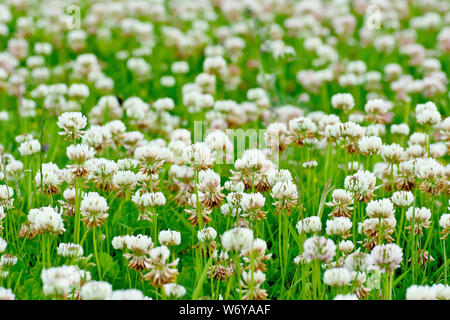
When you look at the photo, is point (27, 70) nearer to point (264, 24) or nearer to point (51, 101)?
point (51, 101)

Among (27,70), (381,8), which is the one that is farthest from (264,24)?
(27,70)

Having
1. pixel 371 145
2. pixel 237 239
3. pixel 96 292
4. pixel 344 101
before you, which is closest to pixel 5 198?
pixel 96 292

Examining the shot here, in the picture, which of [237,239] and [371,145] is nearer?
[237,239]

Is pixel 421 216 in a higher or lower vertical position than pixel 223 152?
lower

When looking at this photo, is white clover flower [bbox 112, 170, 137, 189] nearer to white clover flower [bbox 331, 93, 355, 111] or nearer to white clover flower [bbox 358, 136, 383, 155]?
white clover flower [bbox 358, 136, 383, 155]

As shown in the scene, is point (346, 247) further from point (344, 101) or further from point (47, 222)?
point (344, 101)

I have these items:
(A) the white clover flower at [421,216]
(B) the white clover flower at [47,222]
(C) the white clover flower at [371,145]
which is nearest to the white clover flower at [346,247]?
(A) the white clover flower at [421,216]

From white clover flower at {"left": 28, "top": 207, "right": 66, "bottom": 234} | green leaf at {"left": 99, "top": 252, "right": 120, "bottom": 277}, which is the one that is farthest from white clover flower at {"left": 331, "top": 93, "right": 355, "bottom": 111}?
white clover flower at {"left": 28, "top": 207, "right": 66, "bottom": 234}
